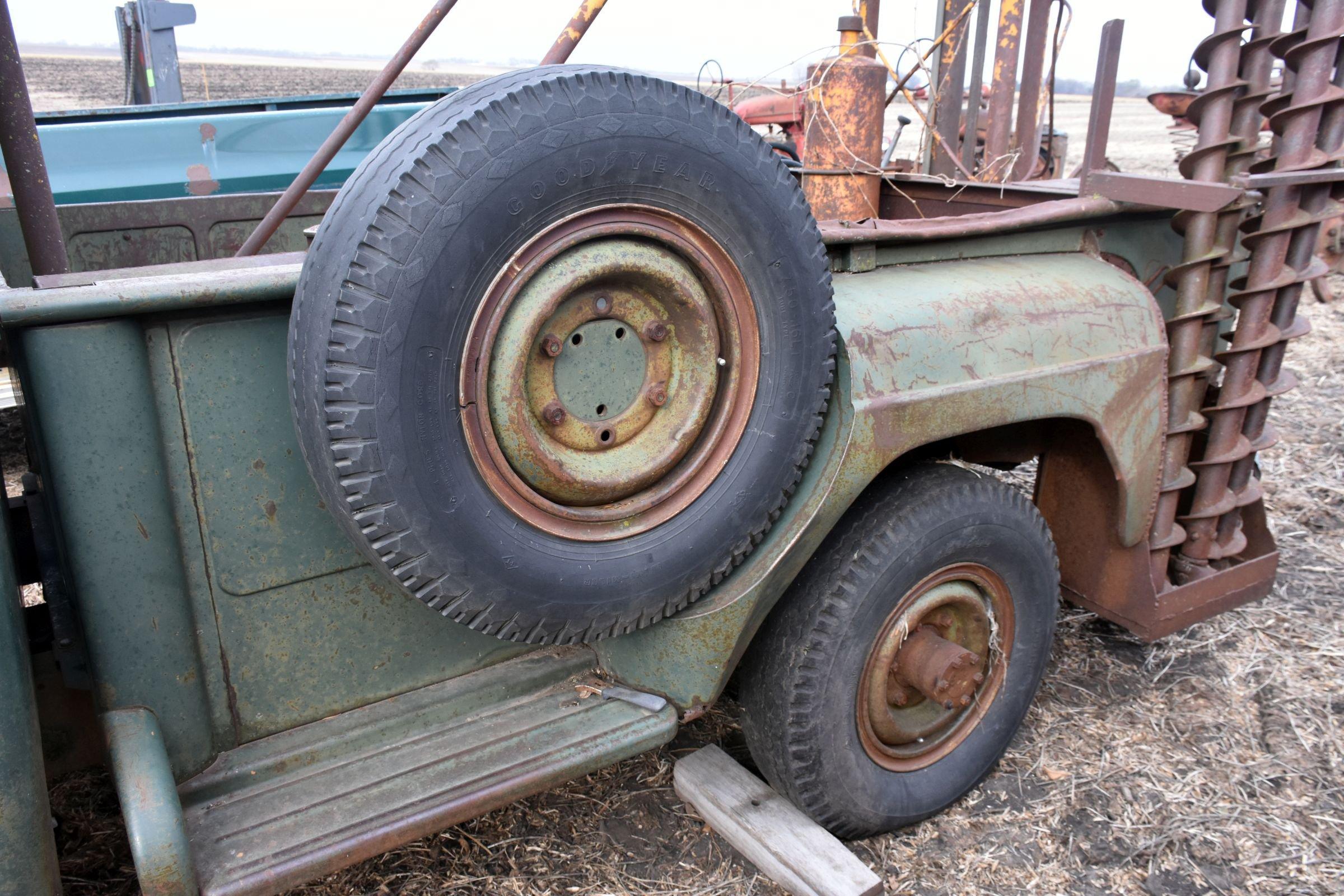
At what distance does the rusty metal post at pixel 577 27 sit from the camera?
190 cm

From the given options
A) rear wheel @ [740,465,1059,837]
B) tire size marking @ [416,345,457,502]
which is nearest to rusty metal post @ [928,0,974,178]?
rear wheel @ [740,465,1059,837]

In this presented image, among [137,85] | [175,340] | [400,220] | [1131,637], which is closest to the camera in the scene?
[400,220]

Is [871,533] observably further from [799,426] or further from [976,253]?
[976,253]

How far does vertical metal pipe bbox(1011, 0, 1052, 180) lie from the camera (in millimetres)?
→ 5066

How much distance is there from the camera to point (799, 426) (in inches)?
68.8

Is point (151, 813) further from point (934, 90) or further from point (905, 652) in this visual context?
point (934, 90)

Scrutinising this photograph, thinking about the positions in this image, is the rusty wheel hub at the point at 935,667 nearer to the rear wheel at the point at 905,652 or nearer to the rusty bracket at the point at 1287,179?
the rear wheel at the point at 905,652

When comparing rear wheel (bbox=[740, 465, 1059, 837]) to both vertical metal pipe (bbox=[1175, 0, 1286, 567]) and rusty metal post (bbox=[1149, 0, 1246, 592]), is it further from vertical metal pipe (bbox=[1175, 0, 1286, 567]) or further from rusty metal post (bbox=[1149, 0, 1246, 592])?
vertical metal pipe (bbox=[1175, 0, 1286, 567])

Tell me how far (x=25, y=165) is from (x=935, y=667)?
6.22 ft

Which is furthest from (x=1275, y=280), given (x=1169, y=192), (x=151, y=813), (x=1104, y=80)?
(x=151, y=813)

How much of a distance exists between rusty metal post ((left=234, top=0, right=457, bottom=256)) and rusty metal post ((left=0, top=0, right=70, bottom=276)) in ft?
1.29

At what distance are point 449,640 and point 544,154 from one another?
2.96 ft

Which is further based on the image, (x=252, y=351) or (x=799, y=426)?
(x=799, y=426)

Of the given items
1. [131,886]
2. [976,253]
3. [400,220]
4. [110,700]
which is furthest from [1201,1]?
[131,886]
